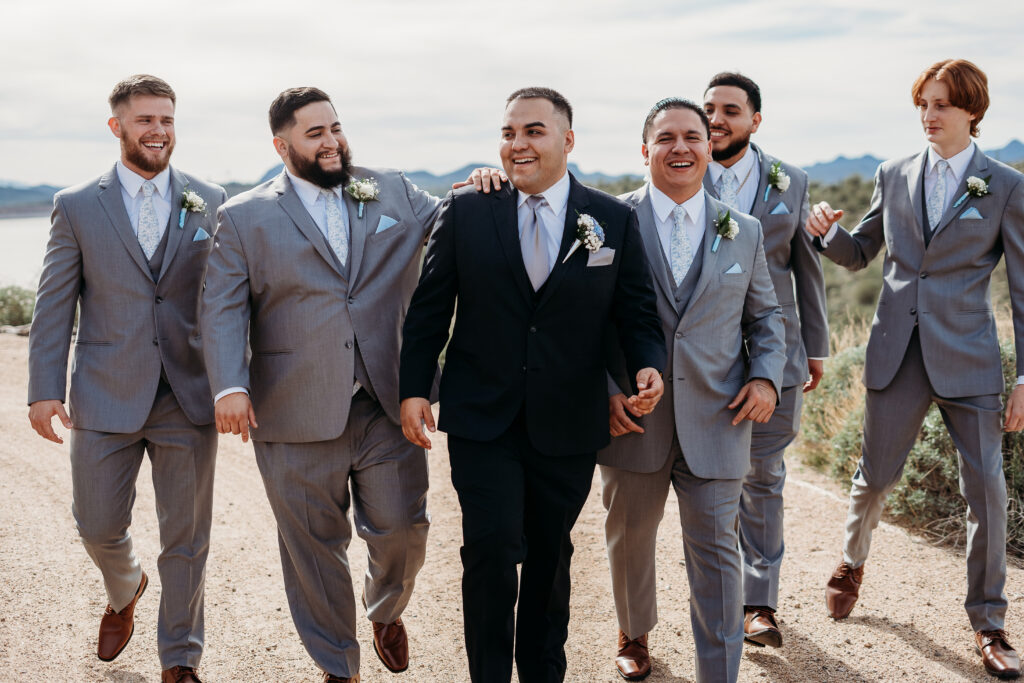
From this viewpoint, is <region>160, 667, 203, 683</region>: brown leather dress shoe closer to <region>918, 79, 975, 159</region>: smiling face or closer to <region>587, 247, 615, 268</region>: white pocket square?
<region>587, 247, 615, 268</region>: white pocket square

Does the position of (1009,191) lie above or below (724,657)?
above

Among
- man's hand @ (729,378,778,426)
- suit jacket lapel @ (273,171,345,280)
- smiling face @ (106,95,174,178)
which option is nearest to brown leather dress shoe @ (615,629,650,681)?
man's hand @ (729,378,778,426)

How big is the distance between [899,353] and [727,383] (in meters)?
1.30

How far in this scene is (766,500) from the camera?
5.13 metres

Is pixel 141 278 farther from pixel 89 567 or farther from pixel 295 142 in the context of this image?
pixel 89 567

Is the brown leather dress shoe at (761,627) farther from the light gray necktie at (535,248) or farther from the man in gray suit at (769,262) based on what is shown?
the light gray necktie at (535,248)

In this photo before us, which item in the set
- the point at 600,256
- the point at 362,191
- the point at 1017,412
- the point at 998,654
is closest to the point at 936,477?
the point at 1017,412

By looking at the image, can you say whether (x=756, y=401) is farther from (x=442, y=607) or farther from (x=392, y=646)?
(x=442, y=607)

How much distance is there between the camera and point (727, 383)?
14.0 feet

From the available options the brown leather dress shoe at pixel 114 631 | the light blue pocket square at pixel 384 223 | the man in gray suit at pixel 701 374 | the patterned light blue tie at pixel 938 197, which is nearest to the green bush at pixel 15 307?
the brown leather dress shoe at pixel 114 631

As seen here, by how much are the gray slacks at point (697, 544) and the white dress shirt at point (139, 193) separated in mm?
2363

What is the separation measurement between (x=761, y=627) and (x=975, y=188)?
2364mm

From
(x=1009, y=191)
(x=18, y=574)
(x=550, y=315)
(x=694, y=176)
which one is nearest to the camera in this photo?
(x=550, y=315)

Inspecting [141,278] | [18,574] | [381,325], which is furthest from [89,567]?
[381,325]
